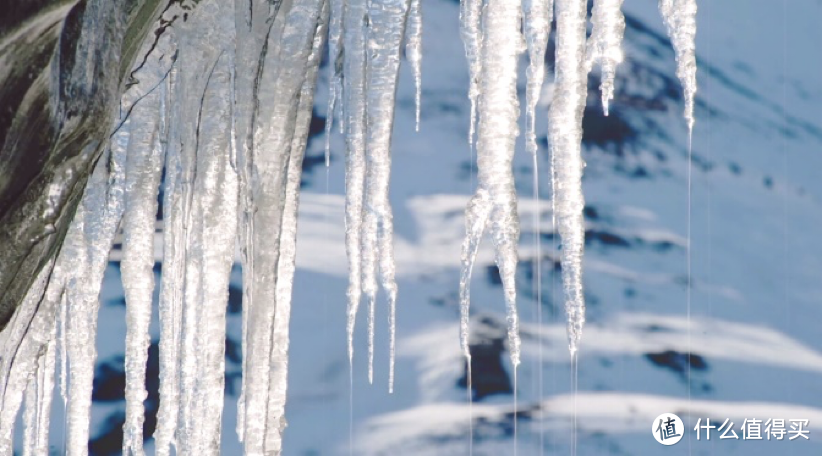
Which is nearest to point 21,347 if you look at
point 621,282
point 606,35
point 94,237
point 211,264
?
point 94,237

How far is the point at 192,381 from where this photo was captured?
1179mm

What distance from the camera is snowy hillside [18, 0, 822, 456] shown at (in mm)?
4117

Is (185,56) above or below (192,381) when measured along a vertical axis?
above

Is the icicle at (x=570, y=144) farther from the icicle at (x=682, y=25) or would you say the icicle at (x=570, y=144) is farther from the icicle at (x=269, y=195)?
the icicle at (x=269, y=195)

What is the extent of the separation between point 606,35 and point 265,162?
42 cm

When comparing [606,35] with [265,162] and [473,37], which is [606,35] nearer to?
[473,37]

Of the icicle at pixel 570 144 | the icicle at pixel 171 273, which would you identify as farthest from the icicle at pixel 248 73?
the icicle at pixel 570 144

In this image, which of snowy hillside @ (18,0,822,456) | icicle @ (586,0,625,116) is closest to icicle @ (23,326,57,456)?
icicle @ (586,0,625,116)

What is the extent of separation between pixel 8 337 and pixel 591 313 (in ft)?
10.9

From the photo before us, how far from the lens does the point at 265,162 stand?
1.08 m

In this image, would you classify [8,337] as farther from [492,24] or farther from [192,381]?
[492,24]

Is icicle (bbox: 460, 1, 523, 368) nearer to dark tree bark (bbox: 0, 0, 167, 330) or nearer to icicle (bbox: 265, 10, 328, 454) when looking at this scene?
icicle (bbox: 265, 10, 328, 454)

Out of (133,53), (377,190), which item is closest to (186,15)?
(133,53)

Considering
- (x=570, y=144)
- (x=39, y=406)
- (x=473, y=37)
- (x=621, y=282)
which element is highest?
(x=621, y=282)
